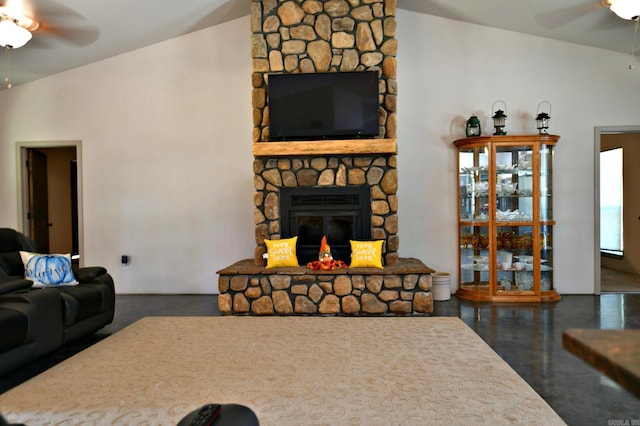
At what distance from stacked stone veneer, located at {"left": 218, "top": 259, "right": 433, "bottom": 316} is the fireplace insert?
1.85 feet

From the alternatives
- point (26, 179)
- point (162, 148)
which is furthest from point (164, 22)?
point (26, 179)

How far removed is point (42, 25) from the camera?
439 centimetres

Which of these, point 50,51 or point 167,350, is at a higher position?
point 50,51

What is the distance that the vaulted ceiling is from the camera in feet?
14.3

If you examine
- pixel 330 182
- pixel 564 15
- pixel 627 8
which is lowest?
pixel 330 182

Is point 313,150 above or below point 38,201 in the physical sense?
above

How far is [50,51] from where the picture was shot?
5.02 metres

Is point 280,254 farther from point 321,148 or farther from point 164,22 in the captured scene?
point 164,22

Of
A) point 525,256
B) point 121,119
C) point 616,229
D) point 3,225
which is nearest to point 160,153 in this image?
point 121,119

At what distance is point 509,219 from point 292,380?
11.7 feet

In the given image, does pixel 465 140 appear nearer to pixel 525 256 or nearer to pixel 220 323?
pixel 525 256

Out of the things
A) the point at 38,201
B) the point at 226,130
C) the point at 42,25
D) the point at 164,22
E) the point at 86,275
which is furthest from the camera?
the point at 38,201

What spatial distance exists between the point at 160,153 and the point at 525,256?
4.81 m

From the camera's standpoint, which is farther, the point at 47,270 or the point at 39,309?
the point at 47,270
